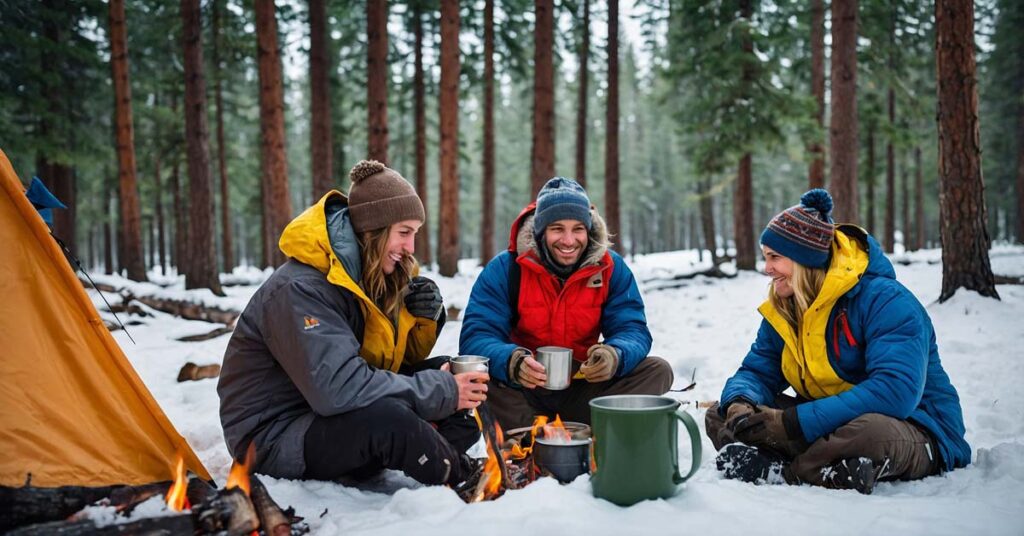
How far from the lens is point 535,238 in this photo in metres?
4.02

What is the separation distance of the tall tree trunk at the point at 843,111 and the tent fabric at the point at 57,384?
1040cm

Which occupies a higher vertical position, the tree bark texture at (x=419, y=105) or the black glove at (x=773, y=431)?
the tree bark texture at (x=419, y=105)

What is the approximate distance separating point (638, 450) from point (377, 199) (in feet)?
5.99

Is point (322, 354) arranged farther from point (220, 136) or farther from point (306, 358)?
point (220, 136)

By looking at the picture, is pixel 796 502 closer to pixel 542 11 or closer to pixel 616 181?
pixel 542 11

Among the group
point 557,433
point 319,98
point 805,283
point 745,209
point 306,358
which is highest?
point 319,98

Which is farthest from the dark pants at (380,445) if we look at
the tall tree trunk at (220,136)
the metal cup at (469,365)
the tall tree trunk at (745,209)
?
the tall tree trunk at (220,136)

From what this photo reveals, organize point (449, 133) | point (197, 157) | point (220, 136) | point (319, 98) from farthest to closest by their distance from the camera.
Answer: point (220, 136), point (319, 98), point (449, 133), point (197, 157)

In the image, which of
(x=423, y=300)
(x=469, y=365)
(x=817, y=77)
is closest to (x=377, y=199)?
(x=423, y=300)

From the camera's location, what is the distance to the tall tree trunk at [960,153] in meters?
6.98

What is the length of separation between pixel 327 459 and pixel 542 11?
997cm

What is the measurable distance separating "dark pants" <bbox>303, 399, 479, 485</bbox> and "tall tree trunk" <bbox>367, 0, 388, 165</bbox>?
8054mm

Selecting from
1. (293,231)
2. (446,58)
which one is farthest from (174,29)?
(293,231)

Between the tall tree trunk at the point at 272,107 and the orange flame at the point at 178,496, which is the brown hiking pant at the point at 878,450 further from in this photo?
the tall tree trunk at the point at 272,107
